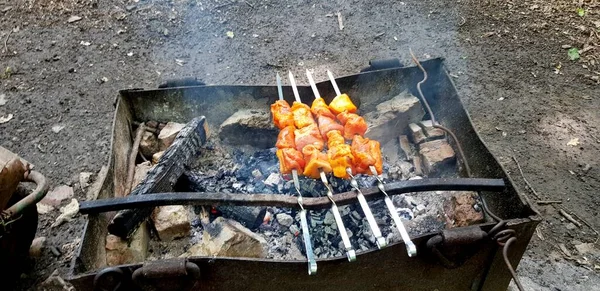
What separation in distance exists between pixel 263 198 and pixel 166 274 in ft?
1.80

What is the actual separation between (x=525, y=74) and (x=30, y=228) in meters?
4.68

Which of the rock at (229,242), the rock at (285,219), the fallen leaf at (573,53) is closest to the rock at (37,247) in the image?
the rock at (229,242)

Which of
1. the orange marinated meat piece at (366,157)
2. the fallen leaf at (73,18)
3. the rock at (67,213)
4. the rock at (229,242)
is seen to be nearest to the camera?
the rock at (229,242)

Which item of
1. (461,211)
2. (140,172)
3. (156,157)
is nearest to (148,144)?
(156,157)

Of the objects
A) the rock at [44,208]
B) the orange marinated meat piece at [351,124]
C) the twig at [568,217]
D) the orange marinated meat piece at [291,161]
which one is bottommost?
the twig at [568,217]

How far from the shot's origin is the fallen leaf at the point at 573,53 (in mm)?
4812

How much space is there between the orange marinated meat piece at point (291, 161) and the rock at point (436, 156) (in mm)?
926

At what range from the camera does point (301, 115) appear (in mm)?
2846

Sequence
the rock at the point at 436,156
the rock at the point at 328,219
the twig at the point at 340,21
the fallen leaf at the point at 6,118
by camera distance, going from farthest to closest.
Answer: the twig at the point at 340,21, the fallen leaf at the point at 6,118, the rock at the point at 436,156, the rock at the point at 328,219

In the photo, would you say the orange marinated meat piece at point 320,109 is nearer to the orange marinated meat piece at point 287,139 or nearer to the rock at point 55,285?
the orange marinated meat piece at point 287,139

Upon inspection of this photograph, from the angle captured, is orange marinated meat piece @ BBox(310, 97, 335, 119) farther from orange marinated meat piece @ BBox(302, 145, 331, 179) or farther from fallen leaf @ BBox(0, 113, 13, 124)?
fallen leaf @ BBox(0, 113, 13, 124)

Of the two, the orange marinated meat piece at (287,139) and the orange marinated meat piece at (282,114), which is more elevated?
the orange marinated meat piece at (282,114)

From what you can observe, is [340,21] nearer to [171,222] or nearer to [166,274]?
[171,222]

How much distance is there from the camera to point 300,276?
209 centimetres
